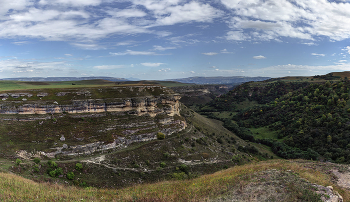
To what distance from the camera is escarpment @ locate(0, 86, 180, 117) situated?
41.1 m

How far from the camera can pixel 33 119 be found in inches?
1548

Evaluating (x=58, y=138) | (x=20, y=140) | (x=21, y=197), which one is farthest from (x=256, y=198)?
(x=20, y=140)

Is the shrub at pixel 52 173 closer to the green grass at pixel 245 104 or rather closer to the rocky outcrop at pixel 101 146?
the rocky outcrop at pixel 101 146

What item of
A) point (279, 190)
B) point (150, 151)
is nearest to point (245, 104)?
point (150, 151)

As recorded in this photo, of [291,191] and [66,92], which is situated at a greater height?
[66,92]

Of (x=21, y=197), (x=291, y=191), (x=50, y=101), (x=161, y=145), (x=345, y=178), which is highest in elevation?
(x=50, y=101)

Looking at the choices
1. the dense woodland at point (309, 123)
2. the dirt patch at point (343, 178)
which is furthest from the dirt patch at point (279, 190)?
the dense woodland at point (309, 123)

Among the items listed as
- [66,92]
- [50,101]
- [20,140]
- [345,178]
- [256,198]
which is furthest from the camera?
[66,92]

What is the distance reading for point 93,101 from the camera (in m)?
46.7

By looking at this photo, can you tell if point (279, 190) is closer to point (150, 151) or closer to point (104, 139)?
point (150, 151)

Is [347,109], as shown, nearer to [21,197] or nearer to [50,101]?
[21,197]

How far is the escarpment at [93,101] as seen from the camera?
41125mm

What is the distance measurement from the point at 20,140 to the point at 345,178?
1970 inches

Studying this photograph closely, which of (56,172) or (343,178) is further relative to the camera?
Answer: (56,172)
